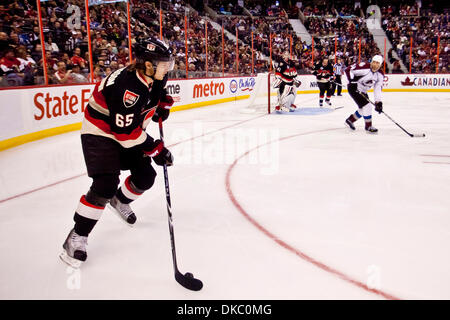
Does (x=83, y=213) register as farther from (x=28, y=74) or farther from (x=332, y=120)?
(x=332, y=120)

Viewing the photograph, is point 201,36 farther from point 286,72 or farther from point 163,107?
point 163,107

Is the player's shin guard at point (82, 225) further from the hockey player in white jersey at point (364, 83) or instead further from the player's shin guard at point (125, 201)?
the hockey player in white jersey at point (364, 83)

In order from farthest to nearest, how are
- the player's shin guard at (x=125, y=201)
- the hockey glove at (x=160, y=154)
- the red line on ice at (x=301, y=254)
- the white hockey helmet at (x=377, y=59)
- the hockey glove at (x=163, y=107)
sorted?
the white hockey helmet at (x=377, y=59), the player's shin guard at (x=125, y=201), the hockey glove at (x=163, y=107), the hockey glove at (x=160, y=154), the red line on ice at (x=301, y=254)

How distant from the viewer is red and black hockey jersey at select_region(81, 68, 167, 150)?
1925mm

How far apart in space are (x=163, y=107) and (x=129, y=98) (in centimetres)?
59

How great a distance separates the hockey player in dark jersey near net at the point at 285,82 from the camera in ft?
30.6

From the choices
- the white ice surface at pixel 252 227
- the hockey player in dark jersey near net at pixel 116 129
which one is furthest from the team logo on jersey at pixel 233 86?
the hockey player in dark jersey near net at pixel 116 129

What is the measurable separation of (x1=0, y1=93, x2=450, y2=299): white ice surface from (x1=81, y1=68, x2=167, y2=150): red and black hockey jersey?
71 centimetres

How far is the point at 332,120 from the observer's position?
8.13 m

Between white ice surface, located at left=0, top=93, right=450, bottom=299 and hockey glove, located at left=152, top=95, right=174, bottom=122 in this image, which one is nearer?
white ice surface, located at left=0, top=93, right=450, bottom=299

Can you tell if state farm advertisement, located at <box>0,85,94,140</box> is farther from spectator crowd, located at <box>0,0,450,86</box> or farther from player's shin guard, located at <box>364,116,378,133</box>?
player's shin guard, located at <box>364,116,378,133</box>

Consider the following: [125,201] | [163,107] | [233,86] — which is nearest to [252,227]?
[125,201]

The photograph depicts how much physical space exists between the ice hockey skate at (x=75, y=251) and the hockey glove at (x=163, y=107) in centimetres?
86

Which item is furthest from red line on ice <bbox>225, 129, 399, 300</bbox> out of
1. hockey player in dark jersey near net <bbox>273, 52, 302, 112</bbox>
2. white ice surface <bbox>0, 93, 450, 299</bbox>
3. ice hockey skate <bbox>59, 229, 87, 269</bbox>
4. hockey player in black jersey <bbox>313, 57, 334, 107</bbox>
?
hockey player in black jersey <bbox>313, 57, 334, 107</bbox>
